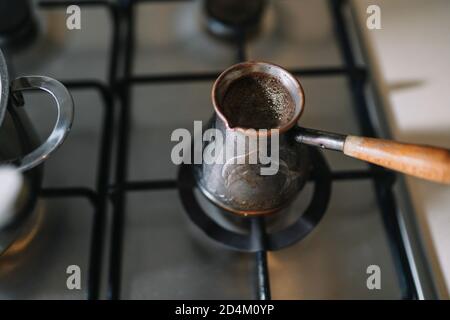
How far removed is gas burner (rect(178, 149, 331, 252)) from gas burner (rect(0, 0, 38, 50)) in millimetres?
316

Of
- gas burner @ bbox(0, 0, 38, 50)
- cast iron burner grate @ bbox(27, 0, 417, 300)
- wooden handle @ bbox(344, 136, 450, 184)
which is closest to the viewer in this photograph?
wooden handle @ bbox(344, 136, 450, 184)

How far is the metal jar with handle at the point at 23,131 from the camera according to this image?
0.46 meters

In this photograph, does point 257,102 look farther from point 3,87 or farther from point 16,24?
point 16,24

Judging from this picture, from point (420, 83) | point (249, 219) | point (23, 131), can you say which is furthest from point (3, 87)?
point (420, 83)

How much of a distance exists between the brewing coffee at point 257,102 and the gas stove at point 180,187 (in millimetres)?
131

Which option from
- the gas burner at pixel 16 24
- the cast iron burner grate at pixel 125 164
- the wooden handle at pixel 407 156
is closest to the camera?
the wooden handle at pixel 407 156

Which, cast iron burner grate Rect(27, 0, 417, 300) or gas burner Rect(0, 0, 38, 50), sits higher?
gas burner Rect(0, 0, 38, 50)

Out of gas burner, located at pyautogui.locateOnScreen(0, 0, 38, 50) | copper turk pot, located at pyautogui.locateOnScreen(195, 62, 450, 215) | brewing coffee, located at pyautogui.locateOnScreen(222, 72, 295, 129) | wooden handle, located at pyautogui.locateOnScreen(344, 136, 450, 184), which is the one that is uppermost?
gas burner, located at pyautogui.locateOnScreen(0, 0, 38, 50)

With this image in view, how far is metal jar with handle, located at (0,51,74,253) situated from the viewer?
18.3 inches

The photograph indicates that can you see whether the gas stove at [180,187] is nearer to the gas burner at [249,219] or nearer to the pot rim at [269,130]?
the gas burner at [249,219]

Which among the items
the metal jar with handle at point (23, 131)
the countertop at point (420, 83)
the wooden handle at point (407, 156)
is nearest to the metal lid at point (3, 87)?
the metal jar with handle at point (23, 131)

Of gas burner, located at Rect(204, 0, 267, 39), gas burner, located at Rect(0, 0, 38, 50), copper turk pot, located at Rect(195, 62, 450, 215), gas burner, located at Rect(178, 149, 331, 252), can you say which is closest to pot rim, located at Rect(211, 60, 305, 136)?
copper turk pot, located at Rect(195, 62, 450, 215)

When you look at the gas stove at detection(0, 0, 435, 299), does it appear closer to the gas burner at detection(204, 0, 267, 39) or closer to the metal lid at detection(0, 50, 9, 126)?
the gas burner at detection(204, 0, 267, 39)
